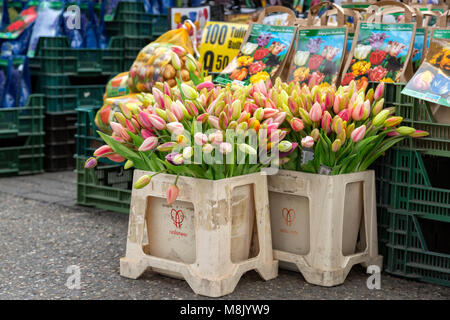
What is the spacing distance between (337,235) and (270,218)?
380mm

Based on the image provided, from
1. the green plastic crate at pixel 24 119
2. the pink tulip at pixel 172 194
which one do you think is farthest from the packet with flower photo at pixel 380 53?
the green plastic crate at pixel 24 119

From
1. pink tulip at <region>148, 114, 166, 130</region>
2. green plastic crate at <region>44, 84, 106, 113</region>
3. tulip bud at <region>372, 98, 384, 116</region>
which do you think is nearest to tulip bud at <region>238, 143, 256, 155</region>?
pink tulip at <region>148, 114, 166, 130</region>

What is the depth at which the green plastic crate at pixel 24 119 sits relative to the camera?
629 centimetres

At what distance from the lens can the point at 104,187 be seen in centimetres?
514

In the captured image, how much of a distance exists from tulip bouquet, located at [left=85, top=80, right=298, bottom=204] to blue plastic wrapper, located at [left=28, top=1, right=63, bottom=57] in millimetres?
3394

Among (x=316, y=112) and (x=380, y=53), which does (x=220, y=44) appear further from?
(x=316, y=112)

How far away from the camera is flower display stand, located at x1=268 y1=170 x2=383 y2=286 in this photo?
3.47 m

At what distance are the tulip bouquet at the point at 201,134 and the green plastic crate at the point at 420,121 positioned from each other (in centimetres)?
56

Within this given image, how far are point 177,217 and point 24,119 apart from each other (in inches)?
134

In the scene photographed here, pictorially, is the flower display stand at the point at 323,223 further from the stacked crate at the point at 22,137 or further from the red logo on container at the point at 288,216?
the stacked crate at the point at 22,137

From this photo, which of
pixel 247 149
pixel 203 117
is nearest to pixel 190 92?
pixel 203 117

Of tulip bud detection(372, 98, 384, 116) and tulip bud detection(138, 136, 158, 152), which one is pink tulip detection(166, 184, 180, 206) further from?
tulip bud detection(372, 98, 384, 116)

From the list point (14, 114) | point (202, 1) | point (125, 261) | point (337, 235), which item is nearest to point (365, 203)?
point (337, 235)

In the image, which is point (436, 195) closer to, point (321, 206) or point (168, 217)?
point (321, 206)
